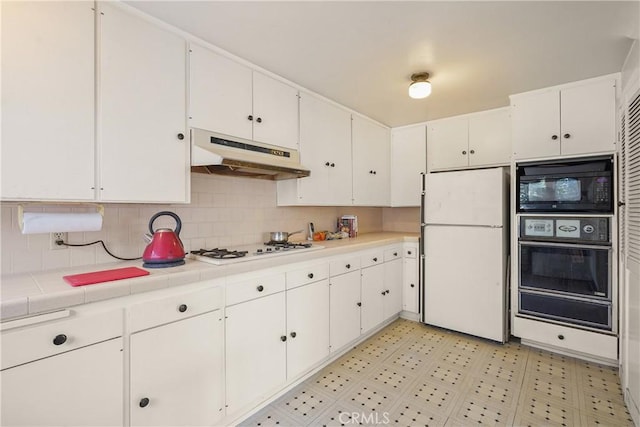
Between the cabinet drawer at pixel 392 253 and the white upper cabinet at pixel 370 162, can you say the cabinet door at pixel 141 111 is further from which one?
the cabinet drawer at pixel 392 253

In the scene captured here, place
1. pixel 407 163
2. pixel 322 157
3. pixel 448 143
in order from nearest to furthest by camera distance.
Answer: pixel 322 157 < pixel 448 143 < pixel 407 163

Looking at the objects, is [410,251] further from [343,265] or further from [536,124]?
[536,124]

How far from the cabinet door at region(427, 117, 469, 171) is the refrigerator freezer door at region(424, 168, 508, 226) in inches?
21.9

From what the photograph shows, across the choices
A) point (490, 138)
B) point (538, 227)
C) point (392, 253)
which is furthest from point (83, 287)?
point (490, 138)

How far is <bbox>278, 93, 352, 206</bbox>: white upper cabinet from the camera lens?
269cm

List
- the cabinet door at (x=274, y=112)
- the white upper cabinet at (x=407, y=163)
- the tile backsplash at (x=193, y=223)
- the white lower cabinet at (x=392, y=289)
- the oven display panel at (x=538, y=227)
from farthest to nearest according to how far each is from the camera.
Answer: the white upper cabinet at (x=407, y=163) < the white lower cabinet at (x=392, y=289) < the oven display panel at (x=538, y=227) < the cabinet door at (x=274, y=112) < the tile backsplash at (x=193, y=223)

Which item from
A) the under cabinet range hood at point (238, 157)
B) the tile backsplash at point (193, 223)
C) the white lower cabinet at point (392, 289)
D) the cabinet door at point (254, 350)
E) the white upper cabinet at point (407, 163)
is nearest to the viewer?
the tile backsplash at point (193, 223)

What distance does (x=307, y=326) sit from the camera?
221 cm

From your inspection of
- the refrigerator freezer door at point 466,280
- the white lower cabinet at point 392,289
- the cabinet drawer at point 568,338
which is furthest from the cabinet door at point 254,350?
the cabinet drawer at point 568,338

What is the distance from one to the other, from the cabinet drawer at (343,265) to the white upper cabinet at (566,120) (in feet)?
5.76

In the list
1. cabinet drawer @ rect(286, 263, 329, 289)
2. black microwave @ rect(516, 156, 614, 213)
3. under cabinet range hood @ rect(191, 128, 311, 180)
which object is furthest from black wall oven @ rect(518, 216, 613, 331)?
under cabinet range hood @ rect(191, 128, 311, 180)

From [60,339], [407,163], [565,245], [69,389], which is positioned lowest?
[69,389]

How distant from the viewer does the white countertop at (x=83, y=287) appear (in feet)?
3.61

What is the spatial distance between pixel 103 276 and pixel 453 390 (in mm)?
2266
